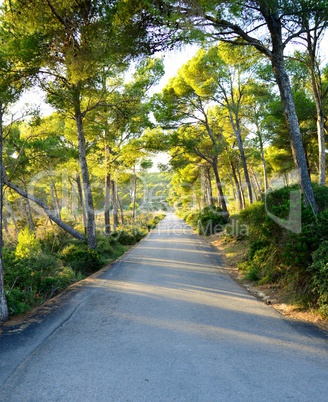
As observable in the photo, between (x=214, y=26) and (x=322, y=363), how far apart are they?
6.94 metres

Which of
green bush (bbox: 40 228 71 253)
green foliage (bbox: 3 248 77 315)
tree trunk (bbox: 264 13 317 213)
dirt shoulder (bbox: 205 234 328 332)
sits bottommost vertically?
dirt shoulder (bbox: 205 234 328 332)

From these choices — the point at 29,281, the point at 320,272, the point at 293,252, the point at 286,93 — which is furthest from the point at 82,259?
the point at 286,93

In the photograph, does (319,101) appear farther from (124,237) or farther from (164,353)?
(124,237)

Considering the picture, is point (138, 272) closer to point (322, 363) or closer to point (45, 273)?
point (45, 273)

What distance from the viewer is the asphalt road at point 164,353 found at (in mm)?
3027

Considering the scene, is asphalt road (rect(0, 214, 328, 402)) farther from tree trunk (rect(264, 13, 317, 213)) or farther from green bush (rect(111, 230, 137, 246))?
green bush (rect(111, 230, 137, 246))

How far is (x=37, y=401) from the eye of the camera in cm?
290

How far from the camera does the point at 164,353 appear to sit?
384 cm

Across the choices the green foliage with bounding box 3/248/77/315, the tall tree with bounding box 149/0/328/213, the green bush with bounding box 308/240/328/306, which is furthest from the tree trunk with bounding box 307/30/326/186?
the green foliage with bounding box 3/248/77/315

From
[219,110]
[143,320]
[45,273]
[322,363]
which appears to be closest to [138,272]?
[45,273]

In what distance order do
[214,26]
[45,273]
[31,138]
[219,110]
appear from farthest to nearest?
[219,110] < [31,138] < [45,273] < [214,26]

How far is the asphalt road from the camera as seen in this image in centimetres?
303

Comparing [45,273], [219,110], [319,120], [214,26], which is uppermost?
[219,110]

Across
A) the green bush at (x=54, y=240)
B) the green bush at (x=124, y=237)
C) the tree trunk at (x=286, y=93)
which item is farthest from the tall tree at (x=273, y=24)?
the green bush at (x=124, y=237)
